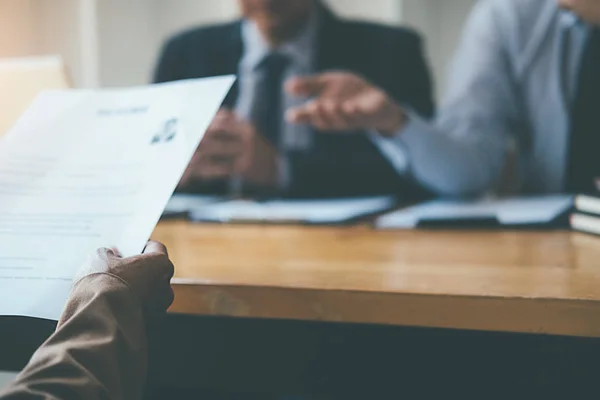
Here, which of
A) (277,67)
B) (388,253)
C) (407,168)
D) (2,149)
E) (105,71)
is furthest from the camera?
(105,71)

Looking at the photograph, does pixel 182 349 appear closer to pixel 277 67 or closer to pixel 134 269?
pixel 134 269

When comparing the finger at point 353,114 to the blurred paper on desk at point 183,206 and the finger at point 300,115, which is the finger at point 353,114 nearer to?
the finger at point 300,115

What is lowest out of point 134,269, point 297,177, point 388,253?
point 297,177

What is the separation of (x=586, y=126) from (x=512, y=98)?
6.6 inches

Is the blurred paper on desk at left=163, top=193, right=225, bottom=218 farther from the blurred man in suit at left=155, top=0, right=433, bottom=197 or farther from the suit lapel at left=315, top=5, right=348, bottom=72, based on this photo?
the suit lapel at left=315, top=5, right=348, bottom=72

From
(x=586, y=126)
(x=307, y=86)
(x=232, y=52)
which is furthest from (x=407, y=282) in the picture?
(x=232, y=52)

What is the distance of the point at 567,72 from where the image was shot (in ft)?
4.01

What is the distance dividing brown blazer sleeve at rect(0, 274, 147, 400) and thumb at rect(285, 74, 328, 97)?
545 millimetres

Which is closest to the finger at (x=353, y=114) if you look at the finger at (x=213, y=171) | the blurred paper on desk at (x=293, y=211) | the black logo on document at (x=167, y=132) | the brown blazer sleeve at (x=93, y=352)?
the blurred paper on desk at (x=293, y=211)

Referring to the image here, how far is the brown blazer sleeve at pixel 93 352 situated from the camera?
0.31 m

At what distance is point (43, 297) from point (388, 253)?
0.33m

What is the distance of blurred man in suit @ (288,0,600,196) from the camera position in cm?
112

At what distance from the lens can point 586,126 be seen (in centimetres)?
118

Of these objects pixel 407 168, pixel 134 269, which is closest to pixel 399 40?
pixel 407 168
